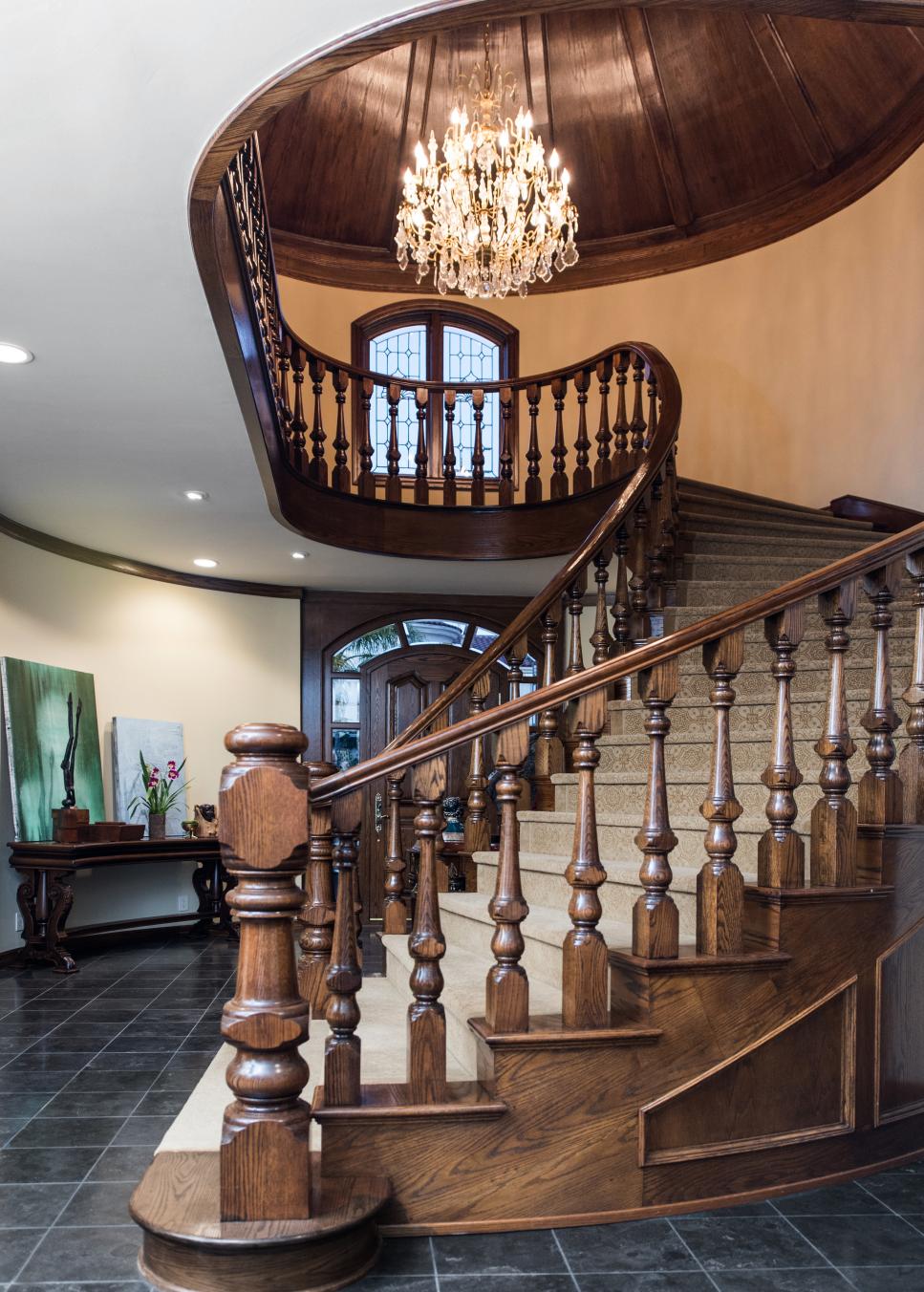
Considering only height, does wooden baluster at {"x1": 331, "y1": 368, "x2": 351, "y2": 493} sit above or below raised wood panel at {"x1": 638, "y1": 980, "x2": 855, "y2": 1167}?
above

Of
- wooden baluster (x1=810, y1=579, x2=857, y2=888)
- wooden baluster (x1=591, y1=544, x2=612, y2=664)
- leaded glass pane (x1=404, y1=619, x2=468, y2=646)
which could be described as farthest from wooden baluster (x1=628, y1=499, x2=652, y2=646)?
leaded glass pane (x1=404, y1=619, x2=468, y2=646)

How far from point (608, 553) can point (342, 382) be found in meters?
2.27

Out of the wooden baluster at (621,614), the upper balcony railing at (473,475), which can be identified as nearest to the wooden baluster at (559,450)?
the upper balcony railing at (473,475)

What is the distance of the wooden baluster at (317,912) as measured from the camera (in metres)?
3.16

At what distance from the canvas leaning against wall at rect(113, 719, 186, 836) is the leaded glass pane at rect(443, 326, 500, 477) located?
3227mm

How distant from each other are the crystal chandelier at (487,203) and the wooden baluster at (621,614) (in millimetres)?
1890

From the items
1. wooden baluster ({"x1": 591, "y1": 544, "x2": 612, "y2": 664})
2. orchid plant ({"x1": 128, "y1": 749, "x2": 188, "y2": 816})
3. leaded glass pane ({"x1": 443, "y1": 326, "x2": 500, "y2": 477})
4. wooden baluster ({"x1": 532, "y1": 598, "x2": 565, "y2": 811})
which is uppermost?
leaded glass pane ({"x1": 443, "y1": 326, "x2": 500, "y2": 477})

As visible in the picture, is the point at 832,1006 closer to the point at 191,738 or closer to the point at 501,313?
the point at 191,738

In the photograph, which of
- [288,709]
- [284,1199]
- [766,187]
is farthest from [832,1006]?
[766,187]

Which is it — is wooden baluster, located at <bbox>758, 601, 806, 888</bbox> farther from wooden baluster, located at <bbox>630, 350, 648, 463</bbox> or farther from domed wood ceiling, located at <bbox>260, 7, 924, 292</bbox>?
domed wood ceiling, located at <bbox>260, 7, 924, 292</bbox>

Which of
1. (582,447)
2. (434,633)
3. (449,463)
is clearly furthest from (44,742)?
(582,447)

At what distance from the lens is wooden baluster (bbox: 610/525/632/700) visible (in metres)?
5.01

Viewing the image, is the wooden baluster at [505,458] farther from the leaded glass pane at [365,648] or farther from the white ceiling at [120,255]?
the leaded glass pane at [365,648]

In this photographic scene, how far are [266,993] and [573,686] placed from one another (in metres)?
1.06
